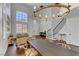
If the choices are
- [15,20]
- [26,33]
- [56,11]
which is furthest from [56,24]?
[15,20]

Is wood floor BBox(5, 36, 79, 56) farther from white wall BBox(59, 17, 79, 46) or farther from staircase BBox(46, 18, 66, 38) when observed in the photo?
staircase BBox(46, 18, 66, 38)

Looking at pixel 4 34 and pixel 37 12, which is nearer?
pixel 4 34

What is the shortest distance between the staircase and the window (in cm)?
41

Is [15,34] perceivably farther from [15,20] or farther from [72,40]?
[72,40]

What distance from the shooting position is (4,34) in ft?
6.46

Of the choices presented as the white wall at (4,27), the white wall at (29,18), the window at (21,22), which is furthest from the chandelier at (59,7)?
the white wall at (4,27)

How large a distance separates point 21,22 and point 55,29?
59 centimetres

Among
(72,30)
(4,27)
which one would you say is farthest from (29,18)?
(72,30)

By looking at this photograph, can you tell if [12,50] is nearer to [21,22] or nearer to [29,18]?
[21,22]

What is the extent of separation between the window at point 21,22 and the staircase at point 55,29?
0.41 metres

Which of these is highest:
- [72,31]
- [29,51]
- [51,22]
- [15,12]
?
[15,12]

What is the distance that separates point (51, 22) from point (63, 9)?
0.30 metres

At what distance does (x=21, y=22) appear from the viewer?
2.05m

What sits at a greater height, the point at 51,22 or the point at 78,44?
the point at 51,22
